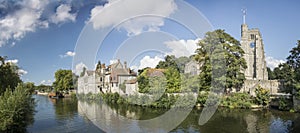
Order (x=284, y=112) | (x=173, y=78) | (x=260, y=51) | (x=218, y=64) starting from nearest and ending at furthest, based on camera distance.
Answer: (x=284, y=112), (x=218, y=64), (x=173, y=78), (x=260, y=51)

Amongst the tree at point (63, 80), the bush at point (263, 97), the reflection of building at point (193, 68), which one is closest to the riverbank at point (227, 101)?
the bush at point (263, 97)

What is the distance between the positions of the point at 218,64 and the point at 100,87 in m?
35.4

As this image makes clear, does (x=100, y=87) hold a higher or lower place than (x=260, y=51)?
lower

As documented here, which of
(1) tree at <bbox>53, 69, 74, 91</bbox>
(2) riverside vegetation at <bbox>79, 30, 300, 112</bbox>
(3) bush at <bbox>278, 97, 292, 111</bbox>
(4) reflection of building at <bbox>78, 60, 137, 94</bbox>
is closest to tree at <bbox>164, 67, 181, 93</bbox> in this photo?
(2) riverside vegetation at <bbox>79, 30, 300, 112</bbox>

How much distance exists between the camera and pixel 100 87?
61156mm

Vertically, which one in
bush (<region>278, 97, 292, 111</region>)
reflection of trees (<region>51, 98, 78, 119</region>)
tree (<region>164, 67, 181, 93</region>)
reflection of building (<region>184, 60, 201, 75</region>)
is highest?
reflection of building (<region>184, 60, 201, 75</region>)

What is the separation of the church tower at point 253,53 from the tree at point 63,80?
159 feet

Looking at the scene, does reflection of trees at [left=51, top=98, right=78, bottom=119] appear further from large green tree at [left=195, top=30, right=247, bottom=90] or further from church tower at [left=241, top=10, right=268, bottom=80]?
church tower at [left=241, top=10, right=268, bottom=80]

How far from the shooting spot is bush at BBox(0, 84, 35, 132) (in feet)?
53.7

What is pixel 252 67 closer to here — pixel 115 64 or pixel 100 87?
pixel 115 64

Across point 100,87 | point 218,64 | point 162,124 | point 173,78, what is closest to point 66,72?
point 100,87

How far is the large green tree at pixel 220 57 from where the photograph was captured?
3291cm

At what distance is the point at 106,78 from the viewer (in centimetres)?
5916

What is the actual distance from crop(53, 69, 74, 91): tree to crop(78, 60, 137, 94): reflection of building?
46.7 ft
